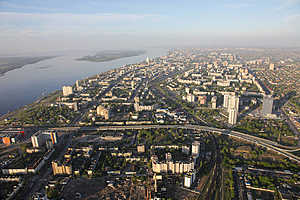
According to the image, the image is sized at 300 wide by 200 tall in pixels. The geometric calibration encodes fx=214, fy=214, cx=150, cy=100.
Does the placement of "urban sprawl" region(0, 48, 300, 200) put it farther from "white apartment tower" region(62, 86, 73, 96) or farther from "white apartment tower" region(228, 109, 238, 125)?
"white apartment tower" region(62, 86, 73, 96)

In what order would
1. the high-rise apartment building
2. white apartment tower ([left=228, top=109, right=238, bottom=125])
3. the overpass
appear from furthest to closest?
the high-rise apartment building, white apartment tower ([left=228, top=109, right=238, bottom=125]), the overpass

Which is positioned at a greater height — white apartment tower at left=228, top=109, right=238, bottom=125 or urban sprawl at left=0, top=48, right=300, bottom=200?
white apartment tower at left=228, top=109, right=238, bottom=125

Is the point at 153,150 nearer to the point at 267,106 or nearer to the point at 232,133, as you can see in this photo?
the point at 232,133

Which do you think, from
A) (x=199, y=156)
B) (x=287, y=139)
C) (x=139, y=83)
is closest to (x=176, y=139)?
(x=199, y=156)

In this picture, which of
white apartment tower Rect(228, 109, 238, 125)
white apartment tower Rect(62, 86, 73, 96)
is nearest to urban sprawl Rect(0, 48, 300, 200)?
white apartment tower Rect(228, 109, 238, 125)

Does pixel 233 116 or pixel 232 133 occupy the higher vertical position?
pixel 233 116

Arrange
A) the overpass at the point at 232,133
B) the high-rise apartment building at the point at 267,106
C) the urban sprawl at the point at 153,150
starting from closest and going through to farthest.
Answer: the urban sprawl at the point at 153,150 < the overpass at the point at 232,133 < the high-rise apartment building at the point at 267,106

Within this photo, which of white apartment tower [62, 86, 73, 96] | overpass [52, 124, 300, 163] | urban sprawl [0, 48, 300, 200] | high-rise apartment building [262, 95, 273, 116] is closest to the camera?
urban sprawl [0, 48, 300, 200]

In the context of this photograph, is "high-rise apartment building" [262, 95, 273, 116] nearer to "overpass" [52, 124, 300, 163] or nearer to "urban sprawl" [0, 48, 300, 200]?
"urban sprawl" [0, 48, 300, 200]

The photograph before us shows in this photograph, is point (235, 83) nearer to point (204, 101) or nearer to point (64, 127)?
point (204, 101)

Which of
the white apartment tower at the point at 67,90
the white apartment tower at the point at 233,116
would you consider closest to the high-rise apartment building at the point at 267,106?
the white apartment tower at the point at 233,116

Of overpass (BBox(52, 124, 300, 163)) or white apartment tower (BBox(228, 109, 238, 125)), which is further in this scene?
white apartment tower (BBox(228, 109, 238, 125))

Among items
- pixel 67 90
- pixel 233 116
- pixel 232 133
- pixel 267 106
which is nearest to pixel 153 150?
pixel 232 133

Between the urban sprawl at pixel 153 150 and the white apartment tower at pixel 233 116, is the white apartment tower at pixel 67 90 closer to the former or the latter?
the urban sprawl at pixel 153 150
